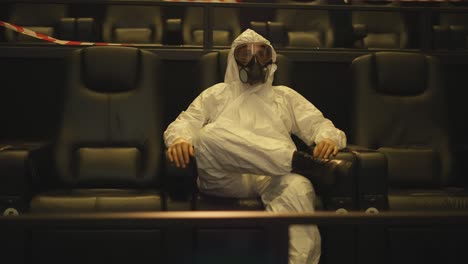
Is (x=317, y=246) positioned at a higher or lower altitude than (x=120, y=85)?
lower

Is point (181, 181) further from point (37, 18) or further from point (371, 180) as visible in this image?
point (37, 18)

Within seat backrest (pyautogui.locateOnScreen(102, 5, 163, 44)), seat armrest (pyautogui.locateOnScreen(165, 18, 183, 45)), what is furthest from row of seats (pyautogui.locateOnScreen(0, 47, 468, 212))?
seat backrest (pyautogui.locateOnScreen(102, 5, 163, 44))

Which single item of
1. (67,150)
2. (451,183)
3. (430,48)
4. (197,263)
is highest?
(430,48)

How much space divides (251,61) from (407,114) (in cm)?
79

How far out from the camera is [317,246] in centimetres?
177

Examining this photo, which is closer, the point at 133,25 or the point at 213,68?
the point at 213,68

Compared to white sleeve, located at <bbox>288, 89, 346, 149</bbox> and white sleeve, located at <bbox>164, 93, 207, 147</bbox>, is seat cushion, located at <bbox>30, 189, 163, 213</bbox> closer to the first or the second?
white sleeve, located at <bbox>164, 93, 207, 147</bbox>

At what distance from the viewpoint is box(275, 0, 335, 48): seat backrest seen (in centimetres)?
384

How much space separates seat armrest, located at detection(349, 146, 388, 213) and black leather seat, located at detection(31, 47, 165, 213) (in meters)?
0.77

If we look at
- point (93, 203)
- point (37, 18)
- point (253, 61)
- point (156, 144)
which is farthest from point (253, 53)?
point (37, 18)

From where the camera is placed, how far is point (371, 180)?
6.09 feet

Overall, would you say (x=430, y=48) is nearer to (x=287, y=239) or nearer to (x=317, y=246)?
(x=317, y=246)

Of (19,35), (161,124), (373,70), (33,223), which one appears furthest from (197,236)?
(19,35)

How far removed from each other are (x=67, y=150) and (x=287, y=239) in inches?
59.6
